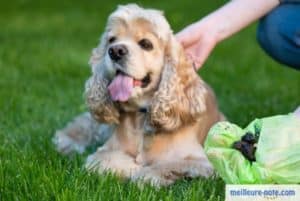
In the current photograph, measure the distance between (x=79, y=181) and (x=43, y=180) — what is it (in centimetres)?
17

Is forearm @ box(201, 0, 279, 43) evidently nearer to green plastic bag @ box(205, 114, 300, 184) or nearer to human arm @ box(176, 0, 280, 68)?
human arm @ box(176, 0, 280, 68)

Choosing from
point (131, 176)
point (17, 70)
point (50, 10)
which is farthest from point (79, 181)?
point (50, 10)

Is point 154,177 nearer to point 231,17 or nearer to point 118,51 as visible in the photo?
point 118,51

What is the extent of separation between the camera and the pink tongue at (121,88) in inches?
154

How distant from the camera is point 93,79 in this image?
4.22 m

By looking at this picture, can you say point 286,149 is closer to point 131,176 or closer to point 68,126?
point 131,176

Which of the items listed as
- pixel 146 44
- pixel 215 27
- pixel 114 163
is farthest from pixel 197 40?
pixel 114 163

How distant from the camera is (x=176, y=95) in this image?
159 inches

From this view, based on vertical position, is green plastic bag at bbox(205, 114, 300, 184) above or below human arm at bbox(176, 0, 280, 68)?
below

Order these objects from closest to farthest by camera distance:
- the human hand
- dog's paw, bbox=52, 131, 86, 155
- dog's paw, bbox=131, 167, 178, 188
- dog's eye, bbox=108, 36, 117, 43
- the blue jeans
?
dog's paw, bbox=131, 167, 178, 188
dog's eye, bbox=108, 36, 117, 43
the human hand
the blue jeans
dog's paw, bbox=52, 131, 86, 155

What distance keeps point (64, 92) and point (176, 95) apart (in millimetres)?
2232

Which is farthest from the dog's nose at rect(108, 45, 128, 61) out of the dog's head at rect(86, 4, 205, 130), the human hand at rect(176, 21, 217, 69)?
the human hand at rect(176, 21, 217, 69)

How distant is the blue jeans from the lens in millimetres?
4301

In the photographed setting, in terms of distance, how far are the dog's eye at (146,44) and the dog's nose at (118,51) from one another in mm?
117
